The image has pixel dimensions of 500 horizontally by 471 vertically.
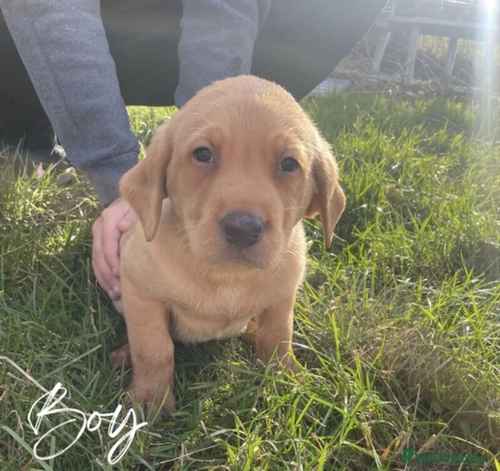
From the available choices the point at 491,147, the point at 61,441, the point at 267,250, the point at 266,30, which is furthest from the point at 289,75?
the point at 61,441

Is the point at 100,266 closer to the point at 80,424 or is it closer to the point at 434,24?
the point at 80,424

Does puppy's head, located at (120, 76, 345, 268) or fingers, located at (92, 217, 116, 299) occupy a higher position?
puppy's head, located at (120, 76, 345, 268)

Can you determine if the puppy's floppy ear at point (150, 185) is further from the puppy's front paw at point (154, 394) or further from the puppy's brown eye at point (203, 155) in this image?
the puppy's front paw at point (154, 394)

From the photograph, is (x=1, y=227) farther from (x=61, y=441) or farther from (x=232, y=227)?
(x=232, y=227)

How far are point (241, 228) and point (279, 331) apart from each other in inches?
22.5

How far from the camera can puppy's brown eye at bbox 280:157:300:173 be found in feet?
5.96

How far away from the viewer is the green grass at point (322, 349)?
5.69 ft

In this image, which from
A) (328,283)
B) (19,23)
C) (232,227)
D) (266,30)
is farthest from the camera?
(266,30)

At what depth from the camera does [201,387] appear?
1962 millimetres

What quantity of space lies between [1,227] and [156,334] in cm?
111

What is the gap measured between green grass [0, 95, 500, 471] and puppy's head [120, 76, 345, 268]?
48cm

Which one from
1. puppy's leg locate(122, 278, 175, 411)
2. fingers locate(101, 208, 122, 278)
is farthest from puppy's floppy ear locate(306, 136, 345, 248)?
fingers locate(101, 208, 122, 278)

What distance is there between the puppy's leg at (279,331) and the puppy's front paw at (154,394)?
1.23 ft

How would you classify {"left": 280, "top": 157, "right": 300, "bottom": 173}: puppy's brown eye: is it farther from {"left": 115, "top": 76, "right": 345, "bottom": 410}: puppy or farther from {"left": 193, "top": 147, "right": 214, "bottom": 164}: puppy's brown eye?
{"left": 193, "top": 147, "right": 214, "bottom": 164}: puppy's brown eye
